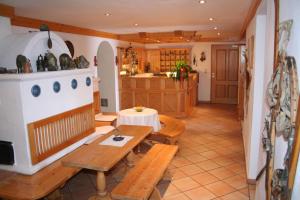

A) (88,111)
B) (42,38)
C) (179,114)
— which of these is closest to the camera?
(42,38)

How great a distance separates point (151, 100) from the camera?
7609 millimetres

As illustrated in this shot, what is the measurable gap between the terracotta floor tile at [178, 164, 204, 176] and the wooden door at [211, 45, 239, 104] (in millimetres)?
6006

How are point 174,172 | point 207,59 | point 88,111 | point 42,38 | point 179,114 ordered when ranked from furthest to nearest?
point 207,59, point 179,114, point 88,111, point 174,172, point 42,38

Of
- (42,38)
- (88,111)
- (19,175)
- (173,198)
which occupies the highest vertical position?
(42,38)

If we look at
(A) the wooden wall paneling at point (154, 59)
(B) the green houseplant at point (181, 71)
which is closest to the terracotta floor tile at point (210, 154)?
(B) the green houseplant at point (181, 71)

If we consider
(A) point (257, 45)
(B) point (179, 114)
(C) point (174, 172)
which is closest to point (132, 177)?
(C) point (174, 172)

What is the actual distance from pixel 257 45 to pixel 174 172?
7.30ft

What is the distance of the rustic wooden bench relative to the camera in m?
2.46

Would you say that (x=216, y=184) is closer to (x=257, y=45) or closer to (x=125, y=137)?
(x=125, y=137)

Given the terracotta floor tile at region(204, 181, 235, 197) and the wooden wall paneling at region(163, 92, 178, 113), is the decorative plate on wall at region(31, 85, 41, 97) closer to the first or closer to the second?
the terracotta floor tile at region(204, 181, 235, 197)

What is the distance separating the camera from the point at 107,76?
24.2 feet

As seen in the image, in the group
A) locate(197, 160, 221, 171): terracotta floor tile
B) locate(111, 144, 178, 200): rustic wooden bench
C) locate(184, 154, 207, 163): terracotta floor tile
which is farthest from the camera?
locate(184, 154, 207, 163): terracotta floor tile

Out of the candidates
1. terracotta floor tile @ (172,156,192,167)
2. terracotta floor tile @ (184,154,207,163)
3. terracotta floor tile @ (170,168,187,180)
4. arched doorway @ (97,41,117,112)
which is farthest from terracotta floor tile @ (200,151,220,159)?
arched doorway @ (97,41,117,112)

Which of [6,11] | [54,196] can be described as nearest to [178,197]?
[54,196]
